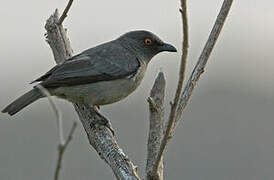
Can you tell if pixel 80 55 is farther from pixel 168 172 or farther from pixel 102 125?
pixel 168 172

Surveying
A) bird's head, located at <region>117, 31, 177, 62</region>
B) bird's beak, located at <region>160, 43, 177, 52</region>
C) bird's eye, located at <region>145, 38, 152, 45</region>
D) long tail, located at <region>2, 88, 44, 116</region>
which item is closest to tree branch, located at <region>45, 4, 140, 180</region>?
long tail, located at <region>2, 88, 44, 116</region>

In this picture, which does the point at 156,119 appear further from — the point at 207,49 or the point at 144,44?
the point at 144,44

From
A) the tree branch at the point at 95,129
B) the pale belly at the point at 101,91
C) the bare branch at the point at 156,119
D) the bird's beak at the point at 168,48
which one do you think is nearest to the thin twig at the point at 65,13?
the tree branch at the point at 95,129

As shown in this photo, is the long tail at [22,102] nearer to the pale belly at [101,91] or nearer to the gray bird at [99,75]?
the gray bird at [99,75]

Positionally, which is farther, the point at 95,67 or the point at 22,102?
the point at 95,67

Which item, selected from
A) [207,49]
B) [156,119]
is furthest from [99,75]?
[207,49]

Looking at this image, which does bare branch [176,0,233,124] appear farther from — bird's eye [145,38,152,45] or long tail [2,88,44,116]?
bird's eye [145,38,152,45]

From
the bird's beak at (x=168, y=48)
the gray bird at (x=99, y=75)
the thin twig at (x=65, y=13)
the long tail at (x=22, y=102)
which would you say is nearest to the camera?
the thin twig at (x=65, y=13)
